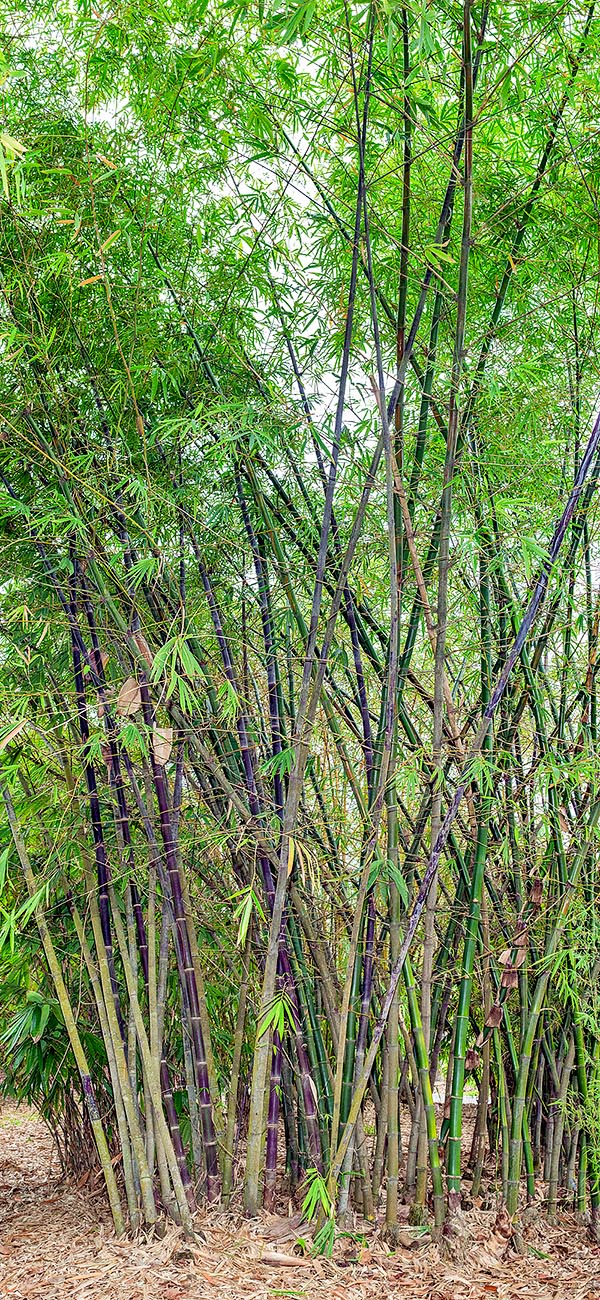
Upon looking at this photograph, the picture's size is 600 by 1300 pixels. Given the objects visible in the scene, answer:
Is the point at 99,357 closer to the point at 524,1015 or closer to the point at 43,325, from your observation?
the point at 43,325

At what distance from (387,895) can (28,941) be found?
1298mm

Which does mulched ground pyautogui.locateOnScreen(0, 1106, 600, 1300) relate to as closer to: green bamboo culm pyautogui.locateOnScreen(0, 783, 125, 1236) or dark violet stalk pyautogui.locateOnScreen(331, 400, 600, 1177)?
green bamboo culm pyautogui.locateOnScreen(0, 783, 125, 1236)

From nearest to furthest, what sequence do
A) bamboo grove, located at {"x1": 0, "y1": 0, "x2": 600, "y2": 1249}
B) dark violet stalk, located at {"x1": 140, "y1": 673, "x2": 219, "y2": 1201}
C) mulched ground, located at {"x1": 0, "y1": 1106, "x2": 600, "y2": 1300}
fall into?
mulched ground, located at {"x1": 0, "y1": 1106, "x2": 600, "y2": 1300}, bamboo grove, located at {"x1": 0, "y1": 0, "x2": 600, "y2": 1249}, dark violet stalk, located at {"x1": 140, "y1": 673, "x2": 219, "y2": 1201}

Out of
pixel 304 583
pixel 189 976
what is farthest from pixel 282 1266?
pixel 304 583

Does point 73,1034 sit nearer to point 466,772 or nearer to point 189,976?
point 189,976

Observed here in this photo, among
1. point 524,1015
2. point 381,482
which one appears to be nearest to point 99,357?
point 381,482

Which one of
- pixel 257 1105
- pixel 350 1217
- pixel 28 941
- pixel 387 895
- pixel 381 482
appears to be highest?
pixel 381 482

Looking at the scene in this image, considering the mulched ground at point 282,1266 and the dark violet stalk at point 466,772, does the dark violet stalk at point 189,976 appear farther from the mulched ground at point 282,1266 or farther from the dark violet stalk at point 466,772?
the dark violet stalk at point 466,772

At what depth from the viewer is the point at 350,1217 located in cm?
291

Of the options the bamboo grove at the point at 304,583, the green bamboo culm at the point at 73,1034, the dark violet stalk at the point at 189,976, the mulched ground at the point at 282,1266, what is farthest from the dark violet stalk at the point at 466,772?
the green bamboo culm at the point at 73,1034

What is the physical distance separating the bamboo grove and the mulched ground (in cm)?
9

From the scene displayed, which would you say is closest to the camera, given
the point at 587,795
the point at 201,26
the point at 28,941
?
the point at 201,26

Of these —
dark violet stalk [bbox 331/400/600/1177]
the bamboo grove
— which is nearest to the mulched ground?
the bamboo grove

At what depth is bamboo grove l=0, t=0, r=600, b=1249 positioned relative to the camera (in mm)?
2777
